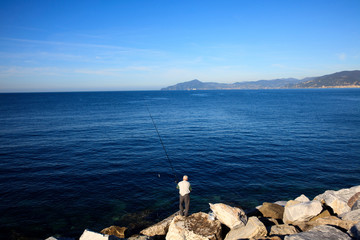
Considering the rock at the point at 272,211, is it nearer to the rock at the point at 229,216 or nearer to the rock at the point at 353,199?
the rock at the point at 229,216

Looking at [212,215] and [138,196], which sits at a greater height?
[212,215]

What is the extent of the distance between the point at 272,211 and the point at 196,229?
17.3ft

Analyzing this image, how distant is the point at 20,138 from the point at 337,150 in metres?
46.4

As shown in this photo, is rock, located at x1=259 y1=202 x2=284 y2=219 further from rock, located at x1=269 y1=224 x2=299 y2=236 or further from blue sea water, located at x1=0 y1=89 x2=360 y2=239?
blue sea water, located at x1=0 y1=89 x2=360 y2=239

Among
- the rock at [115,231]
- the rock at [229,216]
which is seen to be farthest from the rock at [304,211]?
the rock at [115,231]

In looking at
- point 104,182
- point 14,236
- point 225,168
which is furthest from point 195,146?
point 14,236

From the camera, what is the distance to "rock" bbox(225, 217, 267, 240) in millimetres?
9414

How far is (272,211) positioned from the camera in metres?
12.6

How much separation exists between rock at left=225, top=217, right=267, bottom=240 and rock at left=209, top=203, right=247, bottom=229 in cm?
22

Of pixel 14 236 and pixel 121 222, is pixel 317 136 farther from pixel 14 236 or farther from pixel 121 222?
pixel 14 236

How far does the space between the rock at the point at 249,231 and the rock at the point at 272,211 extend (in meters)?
3.02

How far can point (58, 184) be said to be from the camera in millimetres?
18844

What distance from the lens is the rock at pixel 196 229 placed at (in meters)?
9.91

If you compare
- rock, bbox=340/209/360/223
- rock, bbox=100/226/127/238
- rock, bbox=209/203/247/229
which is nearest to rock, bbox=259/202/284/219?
rock, bbox=209/203/247/229
